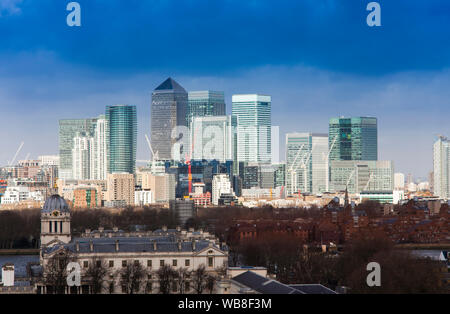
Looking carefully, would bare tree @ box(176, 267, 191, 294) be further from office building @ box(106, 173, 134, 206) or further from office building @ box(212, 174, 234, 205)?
office building @ box(212, 174, 234, 205)

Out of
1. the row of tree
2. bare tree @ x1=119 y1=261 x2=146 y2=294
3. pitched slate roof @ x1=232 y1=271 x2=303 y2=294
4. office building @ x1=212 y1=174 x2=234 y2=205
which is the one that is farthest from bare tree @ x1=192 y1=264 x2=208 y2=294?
office building @ x1=212 y1=174 x2=234 y2=205

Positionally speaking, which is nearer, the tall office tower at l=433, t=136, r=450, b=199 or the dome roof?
the dome roof

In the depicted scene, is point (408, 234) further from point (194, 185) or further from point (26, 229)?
point (194, 185)

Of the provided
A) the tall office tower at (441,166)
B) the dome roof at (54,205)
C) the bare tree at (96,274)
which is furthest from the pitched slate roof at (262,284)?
the tall office tower at (441,166)

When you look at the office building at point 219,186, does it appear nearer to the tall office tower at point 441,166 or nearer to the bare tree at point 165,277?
the tall office tower at point 441,166

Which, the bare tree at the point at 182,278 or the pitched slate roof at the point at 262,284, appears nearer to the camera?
the pitched slate roof at the point at 262,284

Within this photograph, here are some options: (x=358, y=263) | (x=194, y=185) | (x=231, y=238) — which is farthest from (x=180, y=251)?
(x=194, y=185)
